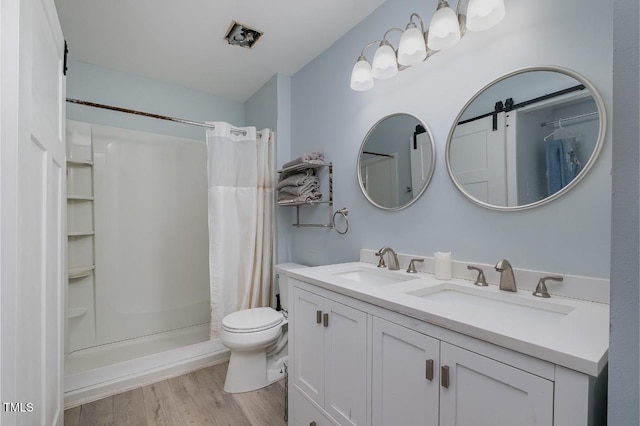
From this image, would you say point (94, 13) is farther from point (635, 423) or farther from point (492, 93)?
point (635, 423)

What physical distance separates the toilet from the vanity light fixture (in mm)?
1231

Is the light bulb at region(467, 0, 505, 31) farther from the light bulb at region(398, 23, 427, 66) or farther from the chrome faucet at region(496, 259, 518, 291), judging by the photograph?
the chrome faucet at region(496, 259, 518, 291)

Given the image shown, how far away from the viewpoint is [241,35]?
1994 mm

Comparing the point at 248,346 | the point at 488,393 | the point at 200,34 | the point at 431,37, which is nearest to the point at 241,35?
the point at 200,34

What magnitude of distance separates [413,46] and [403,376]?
A: 1.39 metres

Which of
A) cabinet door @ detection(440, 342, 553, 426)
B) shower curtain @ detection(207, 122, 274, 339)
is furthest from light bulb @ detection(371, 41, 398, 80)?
cabinet door @ detection(440, 342, 553, 426)

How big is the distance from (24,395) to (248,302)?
1604 millimetres

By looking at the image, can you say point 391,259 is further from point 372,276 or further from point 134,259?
point 134,259

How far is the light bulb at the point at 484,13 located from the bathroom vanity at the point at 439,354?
1.04m

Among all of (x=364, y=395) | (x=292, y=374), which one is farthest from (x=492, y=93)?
(x=292, y=374)

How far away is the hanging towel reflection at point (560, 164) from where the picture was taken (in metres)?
1.00

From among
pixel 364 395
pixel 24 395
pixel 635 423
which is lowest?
pixel 364 395

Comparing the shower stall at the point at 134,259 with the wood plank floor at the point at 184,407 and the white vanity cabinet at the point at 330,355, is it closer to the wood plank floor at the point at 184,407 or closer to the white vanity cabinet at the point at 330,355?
the wood plank floor at the point at 184,407

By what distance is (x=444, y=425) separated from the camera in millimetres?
800
